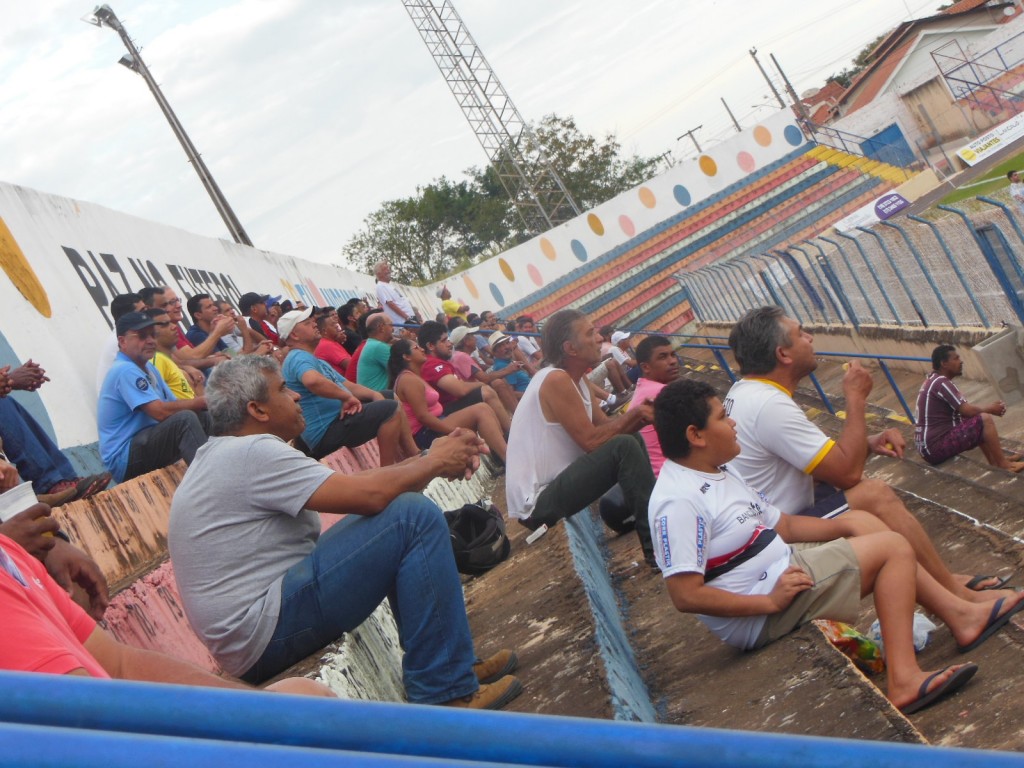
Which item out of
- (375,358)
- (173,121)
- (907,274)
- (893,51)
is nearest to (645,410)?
(375,358)

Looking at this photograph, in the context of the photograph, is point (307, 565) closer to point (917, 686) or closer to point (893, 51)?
point (917, 686)

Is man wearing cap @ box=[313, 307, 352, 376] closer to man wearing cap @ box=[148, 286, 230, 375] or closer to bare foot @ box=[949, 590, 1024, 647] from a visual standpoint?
man wearing cap @ box=[148, 286, 230, 375]

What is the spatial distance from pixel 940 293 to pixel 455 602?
9.84m

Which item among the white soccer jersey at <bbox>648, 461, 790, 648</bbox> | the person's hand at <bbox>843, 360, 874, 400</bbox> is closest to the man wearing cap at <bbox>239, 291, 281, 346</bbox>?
the person's hand at <bbox>843, 360, 874, 400</bbox>

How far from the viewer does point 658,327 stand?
31469 millimetres

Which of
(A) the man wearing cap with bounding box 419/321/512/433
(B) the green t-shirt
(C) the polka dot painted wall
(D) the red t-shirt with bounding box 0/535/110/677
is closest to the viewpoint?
(D) the red t-shirt with bounding box 0/535/110/677

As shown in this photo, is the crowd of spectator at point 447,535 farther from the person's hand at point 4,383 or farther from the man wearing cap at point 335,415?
the man wearing cap at point 335,415

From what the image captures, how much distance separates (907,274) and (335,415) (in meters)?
7.80

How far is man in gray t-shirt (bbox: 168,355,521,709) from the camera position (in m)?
3.36

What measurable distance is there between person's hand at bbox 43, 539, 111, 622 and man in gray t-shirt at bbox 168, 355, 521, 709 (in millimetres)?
269

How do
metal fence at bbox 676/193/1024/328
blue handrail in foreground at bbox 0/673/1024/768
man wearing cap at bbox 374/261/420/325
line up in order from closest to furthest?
1. blue handrail in foreground at bbox 0/673/1024/768
2. metal fence at bbox 676/193/1024/328
3. man wearing cap at bbox 374/261/420/325

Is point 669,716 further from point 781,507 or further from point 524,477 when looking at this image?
point 524,477

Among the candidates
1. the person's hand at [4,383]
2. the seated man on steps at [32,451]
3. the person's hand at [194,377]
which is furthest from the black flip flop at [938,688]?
the person's hand at [194,377]

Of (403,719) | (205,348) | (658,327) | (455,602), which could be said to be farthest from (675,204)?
(403,719)
